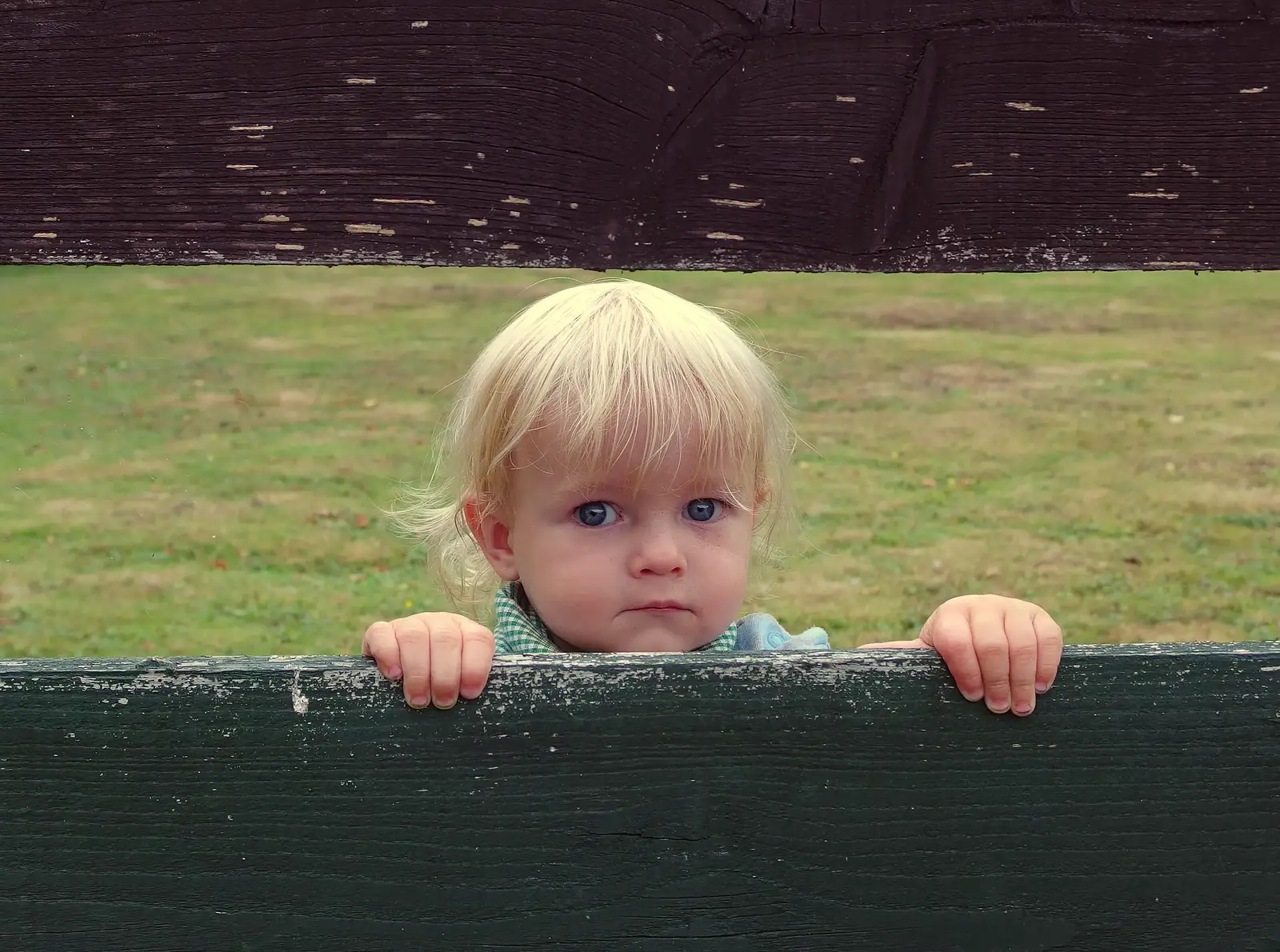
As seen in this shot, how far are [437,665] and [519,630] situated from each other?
3.46ft

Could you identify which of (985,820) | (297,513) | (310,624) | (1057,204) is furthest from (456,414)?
(297,513)

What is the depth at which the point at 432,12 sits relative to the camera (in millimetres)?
1775

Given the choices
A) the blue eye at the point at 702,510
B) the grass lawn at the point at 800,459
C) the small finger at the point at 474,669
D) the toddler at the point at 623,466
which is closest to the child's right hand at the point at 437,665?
the small finger at the point at 474,669

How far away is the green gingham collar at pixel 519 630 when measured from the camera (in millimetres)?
2514

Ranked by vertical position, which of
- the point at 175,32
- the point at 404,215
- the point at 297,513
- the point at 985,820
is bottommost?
the point at 297,513

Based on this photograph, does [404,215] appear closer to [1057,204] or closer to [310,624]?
[1057,204]

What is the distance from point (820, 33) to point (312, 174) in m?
0.60

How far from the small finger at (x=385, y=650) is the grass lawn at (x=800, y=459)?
55.7 inches

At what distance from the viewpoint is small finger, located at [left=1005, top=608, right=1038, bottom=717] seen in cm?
151

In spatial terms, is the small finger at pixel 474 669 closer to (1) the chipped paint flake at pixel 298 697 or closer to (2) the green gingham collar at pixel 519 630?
(1) the chipped paint flake at pixel 298 697

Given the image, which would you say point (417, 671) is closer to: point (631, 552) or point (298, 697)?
point (298, 697)

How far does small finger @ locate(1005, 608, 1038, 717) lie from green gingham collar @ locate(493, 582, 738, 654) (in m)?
0.94

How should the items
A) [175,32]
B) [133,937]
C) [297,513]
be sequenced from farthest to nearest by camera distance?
[297,513] → [175,32] → [133,937]

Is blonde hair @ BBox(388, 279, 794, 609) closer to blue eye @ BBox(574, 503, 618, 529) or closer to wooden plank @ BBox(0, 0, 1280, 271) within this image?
blue eye @ BBox(574, 503, 618, 529)
